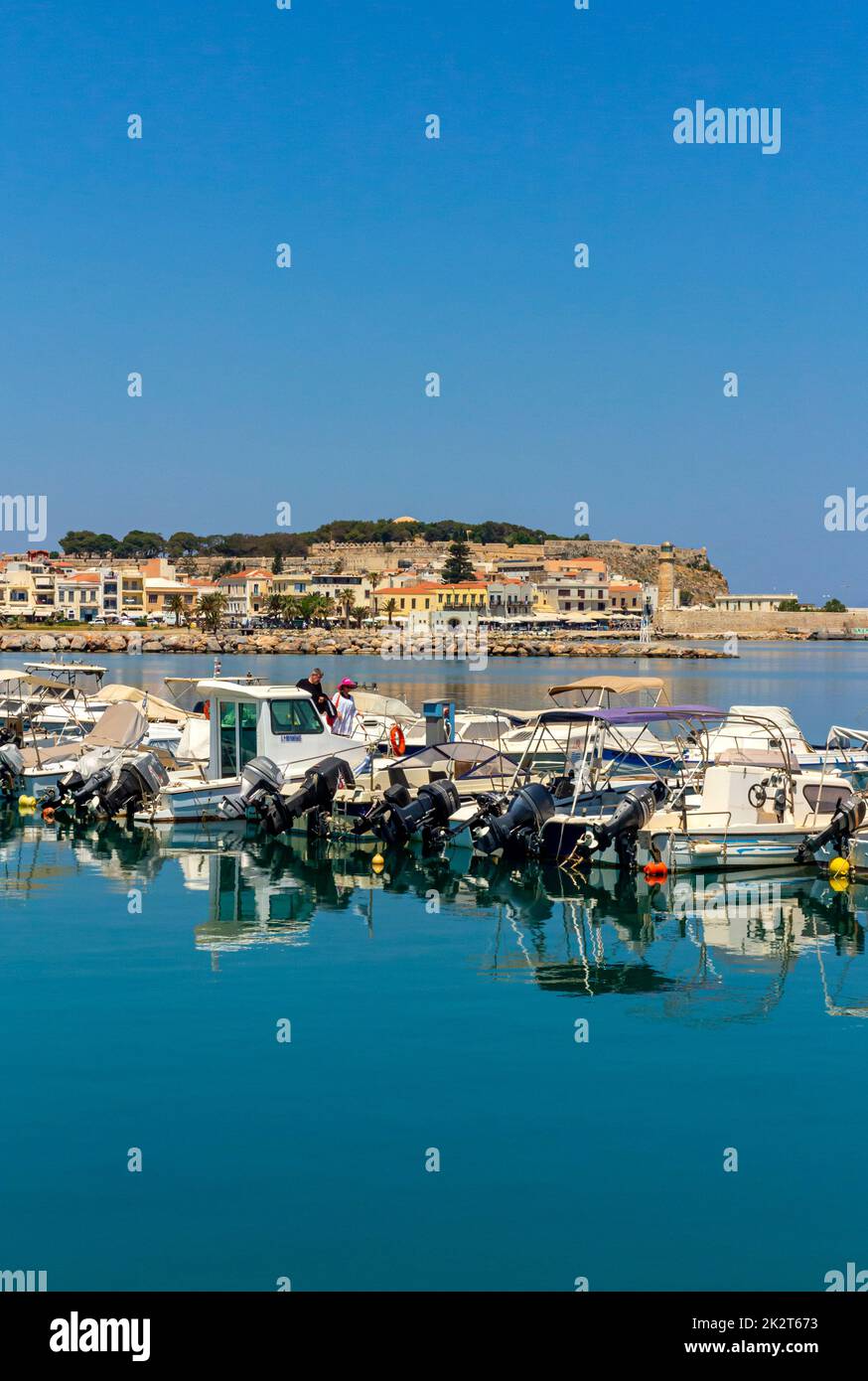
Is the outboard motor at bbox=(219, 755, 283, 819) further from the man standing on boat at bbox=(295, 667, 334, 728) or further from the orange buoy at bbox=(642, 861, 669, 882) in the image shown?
the orange buoy at bbox=(642, 861, 669, 882)

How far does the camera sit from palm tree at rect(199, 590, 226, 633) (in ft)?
534

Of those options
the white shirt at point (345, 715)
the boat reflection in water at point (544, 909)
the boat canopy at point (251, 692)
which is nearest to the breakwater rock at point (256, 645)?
the white shirt at point (345, 715)

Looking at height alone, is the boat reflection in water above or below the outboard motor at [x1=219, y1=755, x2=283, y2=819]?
below

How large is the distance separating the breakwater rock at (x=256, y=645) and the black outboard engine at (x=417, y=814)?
9967cm

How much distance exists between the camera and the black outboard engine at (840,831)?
18188 millimetres

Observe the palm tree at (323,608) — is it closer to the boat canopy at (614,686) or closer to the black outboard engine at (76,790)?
the boat canopy at (614,686)

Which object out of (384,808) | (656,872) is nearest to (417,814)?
(384,808)

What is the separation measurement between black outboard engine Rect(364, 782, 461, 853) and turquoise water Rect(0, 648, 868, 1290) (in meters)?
2.84

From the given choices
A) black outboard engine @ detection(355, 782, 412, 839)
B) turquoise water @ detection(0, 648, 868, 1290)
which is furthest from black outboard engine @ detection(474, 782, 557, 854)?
black outboard engine @ detection(355, 782, 412, 839)

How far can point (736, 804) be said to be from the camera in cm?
1931

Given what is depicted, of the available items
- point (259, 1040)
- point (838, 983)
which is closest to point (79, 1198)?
point (259, 1040)

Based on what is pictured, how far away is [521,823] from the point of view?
62.5 ft

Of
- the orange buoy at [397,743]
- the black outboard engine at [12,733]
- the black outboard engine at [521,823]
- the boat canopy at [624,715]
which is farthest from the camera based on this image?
the black outboard engine at [12,733]
